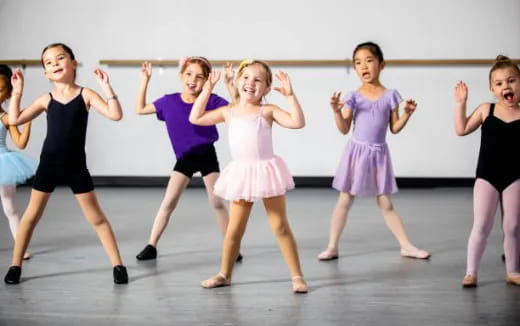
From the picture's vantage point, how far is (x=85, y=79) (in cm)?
670

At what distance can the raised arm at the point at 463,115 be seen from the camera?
121 inches

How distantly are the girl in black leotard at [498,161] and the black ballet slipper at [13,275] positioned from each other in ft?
6.36

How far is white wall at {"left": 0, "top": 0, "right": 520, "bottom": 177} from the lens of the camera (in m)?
6.47

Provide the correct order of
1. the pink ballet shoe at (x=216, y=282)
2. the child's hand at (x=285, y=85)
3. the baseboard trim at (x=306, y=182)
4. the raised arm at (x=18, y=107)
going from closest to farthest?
1. the child's hand at (x=285, y=85)
2. the pink ballet shoe at (x=216, y=282)
3. the raised arm at (x=18, y=107)
4. the baseboard trim at (x=306, y=182)

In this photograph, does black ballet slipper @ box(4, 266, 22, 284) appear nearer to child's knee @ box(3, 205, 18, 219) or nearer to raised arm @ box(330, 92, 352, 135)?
child's knee @ box(3, 205, 18, 219)

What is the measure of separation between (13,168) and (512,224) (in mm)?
2458

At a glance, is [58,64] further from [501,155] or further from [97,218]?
[501,155]

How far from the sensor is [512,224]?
3.07 m

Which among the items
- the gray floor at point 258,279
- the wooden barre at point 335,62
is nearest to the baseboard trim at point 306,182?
the wooden barre at point 335,62

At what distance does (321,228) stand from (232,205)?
5.42 ft

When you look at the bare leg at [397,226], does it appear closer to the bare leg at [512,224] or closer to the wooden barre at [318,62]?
the bare leg at [512,224]

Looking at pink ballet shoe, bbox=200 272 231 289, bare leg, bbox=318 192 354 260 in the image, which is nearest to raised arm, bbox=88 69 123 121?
pink ballet shoe, bbox=200 272 231 289

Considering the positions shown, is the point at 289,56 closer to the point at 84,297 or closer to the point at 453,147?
the point at 453,147

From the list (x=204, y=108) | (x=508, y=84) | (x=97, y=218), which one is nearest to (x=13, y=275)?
(x=97, y=218)
